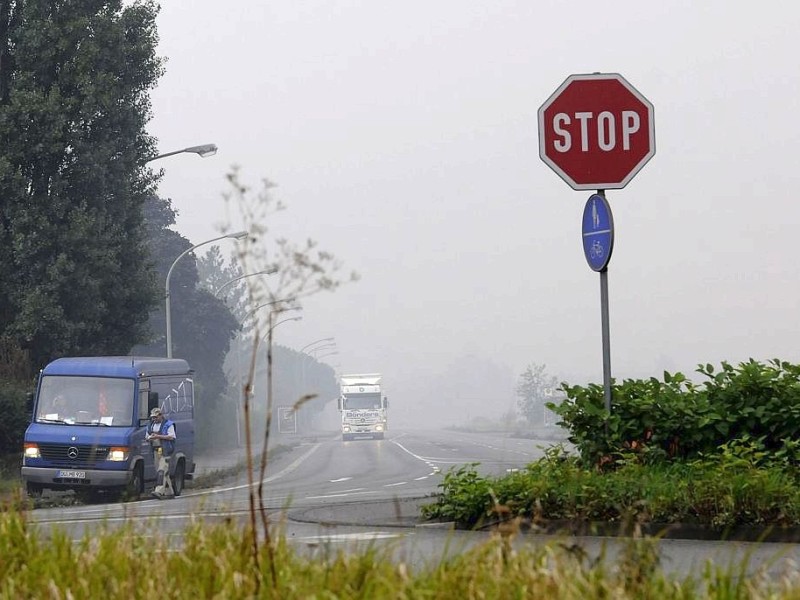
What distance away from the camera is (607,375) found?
1310 cm

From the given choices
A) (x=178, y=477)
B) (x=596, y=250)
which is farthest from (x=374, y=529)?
(x=178, y=477)

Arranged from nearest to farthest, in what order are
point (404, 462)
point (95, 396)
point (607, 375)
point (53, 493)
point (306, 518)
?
point (607, 375)
point (306, 518)
point (95, 396)
point (53, 493)
point (404, 462)

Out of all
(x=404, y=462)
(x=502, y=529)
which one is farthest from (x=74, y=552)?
(x=404, y=462)

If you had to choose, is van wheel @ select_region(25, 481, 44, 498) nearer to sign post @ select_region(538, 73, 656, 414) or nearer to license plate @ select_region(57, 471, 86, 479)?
license plate @ select_region(57, 471, 86, 479)

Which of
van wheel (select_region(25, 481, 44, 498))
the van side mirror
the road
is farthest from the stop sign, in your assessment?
van wheel (select_region(25, 481, 44, 498))

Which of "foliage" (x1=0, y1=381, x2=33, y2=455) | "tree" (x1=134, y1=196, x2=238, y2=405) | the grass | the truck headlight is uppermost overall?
"tree" (x1=134, y1=196, x2=238, y2=405)

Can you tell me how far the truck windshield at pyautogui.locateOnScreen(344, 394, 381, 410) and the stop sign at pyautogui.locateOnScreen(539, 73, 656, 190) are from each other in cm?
6346

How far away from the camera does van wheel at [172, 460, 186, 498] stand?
28344 millimetres

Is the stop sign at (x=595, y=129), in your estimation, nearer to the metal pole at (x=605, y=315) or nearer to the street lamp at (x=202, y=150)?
the metal pole at (x=605, y=315)

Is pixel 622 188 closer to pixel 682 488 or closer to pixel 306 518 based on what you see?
pixel 682 488

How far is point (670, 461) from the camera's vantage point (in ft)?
42.5

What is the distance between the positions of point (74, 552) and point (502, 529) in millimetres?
2515

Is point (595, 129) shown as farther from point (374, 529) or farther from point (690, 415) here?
point (374, 529)

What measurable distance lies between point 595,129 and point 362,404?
211ft
